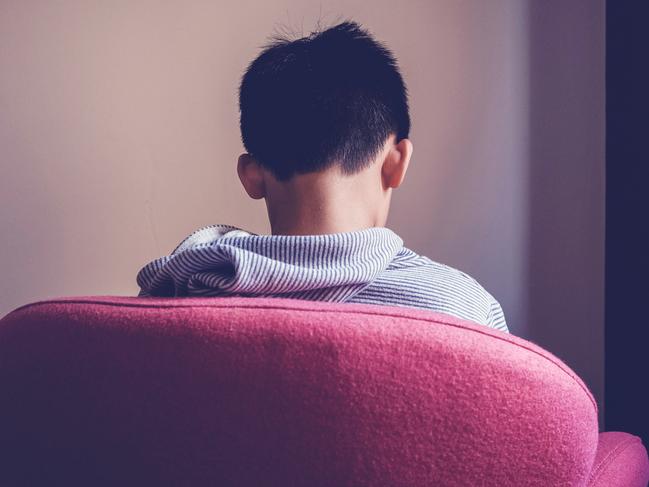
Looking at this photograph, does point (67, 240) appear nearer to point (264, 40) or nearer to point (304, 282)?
point (264, 40)

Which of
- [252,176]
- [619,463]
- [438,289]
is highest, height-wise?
[252,176]

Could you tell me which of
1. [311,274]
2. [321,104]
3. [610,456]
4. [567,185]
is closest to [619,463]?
[610,456]

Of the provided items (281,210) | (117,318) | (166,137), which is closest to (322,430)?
(117,318)

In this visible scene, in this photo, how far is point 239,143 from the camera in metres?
1.46

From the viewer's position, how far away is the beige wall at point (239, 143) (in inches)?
54.7

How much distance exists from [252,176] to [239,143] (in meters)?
0.69

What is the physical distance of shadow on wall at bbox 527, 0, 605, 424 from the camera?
4.74 feet

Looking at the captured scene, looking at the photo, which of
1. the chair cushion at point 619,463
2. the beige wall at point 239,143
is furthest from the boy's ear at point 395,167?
the beige wall at point 239,143

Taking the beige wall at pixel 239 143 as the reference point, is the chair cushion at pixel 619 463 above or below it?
below

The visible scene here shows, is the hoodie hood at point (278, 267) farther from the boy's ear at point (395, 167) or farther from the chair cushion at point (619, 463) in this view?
the chair cushion at point (619, 463)

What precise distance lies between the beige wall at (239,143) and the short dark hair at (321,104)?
0.66 metres

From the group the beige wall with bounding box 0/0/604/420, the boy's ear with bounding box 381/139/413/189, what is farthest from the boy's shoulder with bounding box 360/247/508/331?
the beige wall with bounding box 0/0/604/420

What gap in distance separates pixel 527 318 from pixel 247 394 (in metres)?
1.22

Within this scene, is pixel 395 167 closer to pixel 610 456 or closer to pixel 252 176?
pixel 252 176
